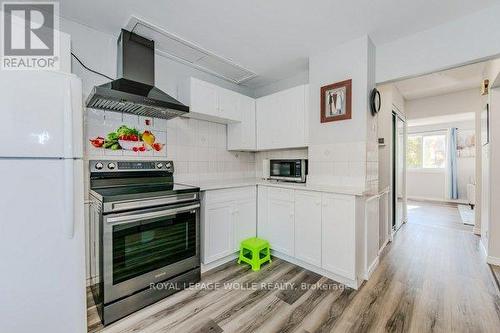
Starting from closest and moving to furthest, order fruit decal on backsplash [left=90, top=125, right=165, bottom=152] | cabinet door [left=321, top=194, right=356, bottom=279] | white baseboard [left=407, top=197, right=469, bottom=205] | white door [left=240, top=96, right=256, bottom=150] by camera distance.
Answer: cabinet door [left=321, top=194, right=356, bottom=279] < fruit decal on backsplash [left=90, top=125, right=165, bottom=152] < white door [left=240, top=96, right=256, bottom=150] < white baseboard [left=407, top=197, right=469, bottom=205]

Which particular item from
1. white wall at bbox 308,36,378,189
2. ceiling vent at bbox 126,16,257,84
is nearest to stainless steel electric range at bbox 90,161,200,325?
ceiling vent at bbox 126,16,257,84

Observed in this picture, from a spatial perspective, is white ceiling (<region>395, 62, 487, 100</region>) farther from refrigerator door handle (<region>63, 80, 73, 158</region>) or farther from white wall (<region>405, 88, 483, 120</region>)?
refrigerator door handle (<region>63, 80, 73, 158</region>)

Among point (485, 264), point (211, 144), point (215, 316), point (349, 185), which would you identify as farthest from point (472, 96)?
point (215, 316)

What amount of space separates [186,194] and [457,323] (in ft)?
7.69

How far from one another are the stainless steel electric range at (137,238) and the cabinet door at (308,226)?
1101 mm

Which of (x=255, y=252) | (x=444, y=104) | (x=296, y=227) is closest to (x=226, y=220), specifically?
(x=255, y=252)

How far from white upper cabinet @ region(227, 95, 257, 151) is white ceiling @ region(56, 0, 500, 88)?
80cm

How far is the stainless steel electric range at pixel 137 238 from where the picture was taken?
160 centimetres

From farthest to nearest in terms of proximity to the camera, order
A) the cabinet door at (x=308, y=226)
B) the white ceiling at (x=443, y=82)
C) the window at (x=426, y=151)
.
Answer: the window at (x=426, y=151) < the white ceiling at (x=443, y=82) < the cabinet door at (x=308, y=226)

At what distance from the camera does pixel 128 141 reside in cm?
230

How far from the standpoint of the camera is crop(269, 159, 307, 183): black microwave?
274 cm

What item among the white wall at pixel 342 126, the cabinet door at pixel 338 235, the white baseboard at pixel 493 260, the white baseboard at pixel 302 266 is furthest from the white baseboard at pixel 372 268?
the white baseboard at pixel 493 260

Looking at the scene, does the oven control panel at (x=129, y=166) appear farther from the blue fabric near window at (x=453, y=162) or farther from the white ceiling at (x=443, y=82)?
the blue fabric near window at (x=453, y=162)

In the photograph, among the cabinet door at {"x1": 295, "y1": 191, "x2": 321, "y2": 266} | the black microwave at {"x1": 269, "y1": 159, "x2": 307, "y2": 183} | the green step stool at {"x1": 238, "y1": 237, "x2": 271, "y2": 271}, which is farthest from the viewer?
the black microwave at {"x1": 269, "y1": 159, "x2": 307, "y2": 183}
